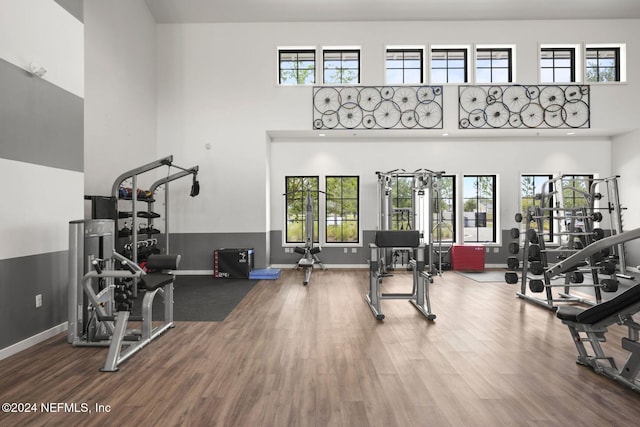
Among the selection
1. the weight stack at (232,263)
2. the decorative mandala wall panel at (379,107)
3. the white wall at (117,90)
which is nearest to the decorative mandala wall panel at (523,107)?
the decorative mandala wall panel at (379,107)

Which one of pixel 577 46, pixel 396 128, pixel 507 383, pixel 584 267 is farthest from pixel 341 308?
pixel 577 46

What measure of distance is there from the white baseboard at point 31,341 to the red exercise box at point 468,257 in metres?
6.67

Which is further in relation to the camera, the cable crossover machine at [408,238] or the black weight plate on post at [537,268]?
the cable crossover machine at [408,238]

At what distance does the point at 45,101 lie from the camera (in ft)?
10.4

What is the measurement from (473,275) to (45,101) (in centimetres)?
697

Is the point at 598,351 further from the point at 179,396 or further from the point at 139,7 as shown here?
the point at 139,7

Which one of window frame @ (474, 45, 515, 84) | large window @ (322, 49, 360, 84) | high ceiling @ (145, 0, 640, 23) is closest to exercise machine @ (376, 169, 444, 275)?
large window @ (322, 49, 360, 84)

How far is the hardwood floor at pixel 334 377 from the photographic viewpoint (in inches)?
76.9

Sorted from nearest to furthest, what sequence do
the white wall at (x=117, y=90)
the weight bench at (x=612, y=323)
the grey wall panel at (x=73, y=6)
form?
the weight bench at (x=612, y=323) < the grey wall panel at (x=73, y=6) < the white wall at (x=117, y=90)


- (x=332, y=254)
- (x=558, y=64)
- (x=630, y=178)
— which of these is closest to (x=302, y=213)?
(x=332, y=254)

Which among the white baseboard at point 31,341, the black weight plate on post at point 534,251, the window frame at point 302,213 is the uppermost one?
the window frame at point 302,213

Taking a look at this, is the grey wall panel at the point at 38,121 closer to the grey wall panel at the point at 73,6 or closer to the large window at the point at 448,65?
the grey wall panel at the point at 73,6

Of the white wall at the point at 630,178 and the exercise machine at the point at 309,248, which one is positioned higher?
the white wall at the point at 630,178

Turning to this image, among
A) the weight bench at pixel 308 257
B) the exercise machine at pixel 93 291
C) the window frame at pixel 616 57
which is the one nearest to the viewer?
the exercise machine at pixel 93 291
